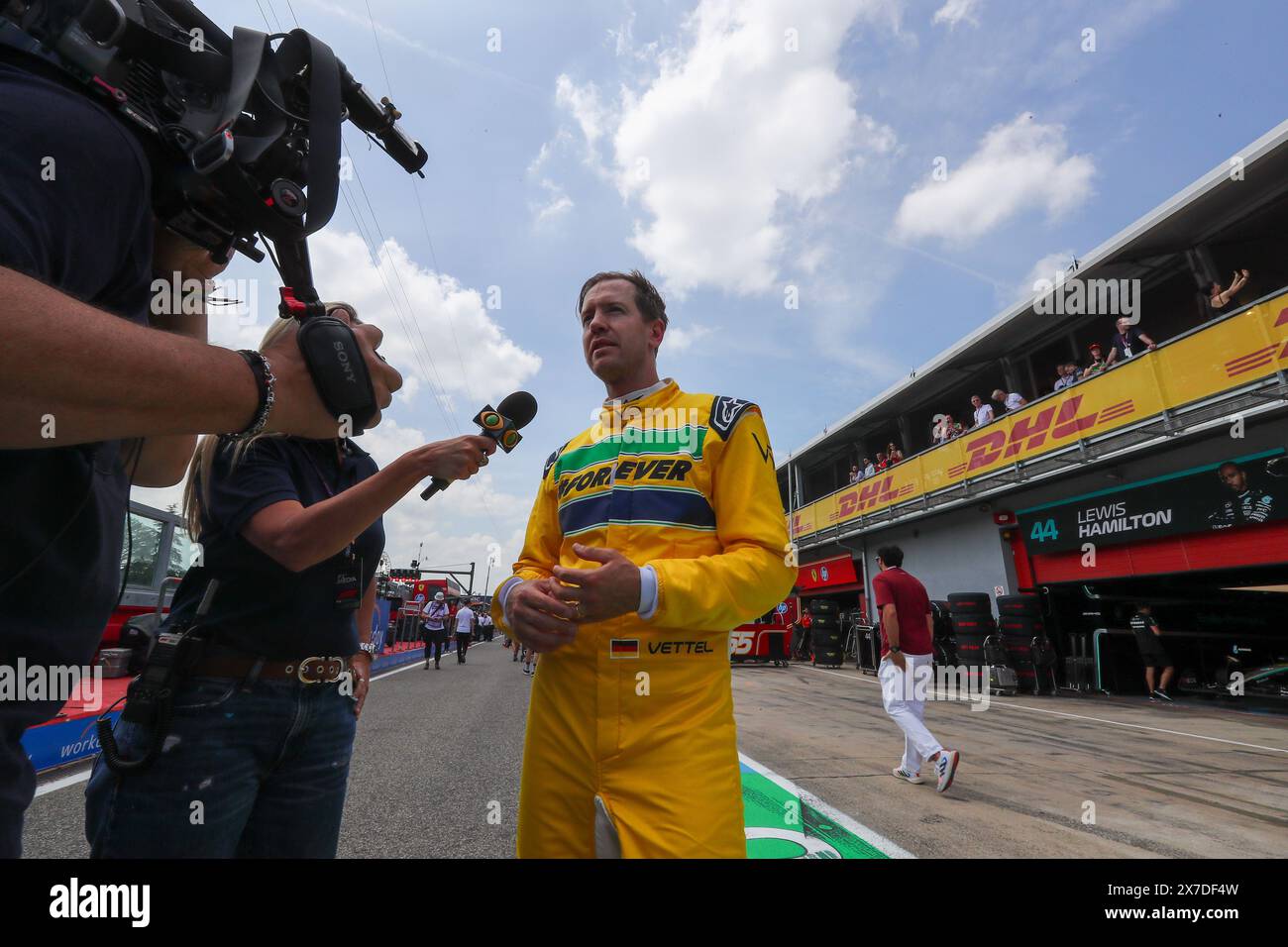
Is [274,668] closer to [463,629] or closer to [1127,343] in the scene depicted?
[1127,343]

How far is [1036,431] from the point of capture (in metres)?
11.9

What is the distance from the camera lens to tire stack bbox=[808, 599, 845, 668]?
18141 millimetres

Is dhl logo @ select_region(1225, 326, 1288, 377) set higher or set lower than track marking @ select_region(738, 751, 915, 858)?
higher

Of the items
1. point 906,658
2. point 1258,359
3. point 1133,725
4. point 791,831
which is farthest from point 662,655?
point 1258,359

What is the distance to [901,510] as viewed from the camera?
16547mm

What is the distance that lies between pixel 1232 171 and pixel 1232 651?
30.9 feet

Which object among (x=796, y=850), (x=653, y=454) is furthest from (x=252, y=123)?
(x=796, y=850)

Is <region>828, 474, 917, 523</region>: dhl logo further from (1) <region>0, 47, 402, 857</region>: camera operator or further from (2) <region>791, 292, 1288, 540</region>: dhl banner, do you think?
(1) <region>0, 47, 402, 857</region>: camera operator

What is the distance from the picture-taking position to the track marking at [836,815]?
312 centimetres

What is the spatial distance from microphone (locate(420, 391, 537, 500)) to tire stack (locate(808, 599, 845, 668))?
1801 centimetres

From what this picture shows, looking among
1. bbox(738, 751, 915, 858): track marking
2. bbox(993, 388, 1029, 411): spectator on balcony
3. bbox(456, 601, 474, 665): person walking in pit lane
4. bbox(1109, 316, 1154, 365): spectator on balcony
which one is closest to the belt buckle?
bbox(738, 751, 915, 858): track marking

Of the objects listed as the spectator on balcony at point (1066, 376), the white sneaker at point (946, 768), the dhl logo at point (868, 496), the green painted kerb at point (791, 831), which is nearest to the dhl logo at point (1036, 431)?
the spectator on balcony at point (1066, 376)
